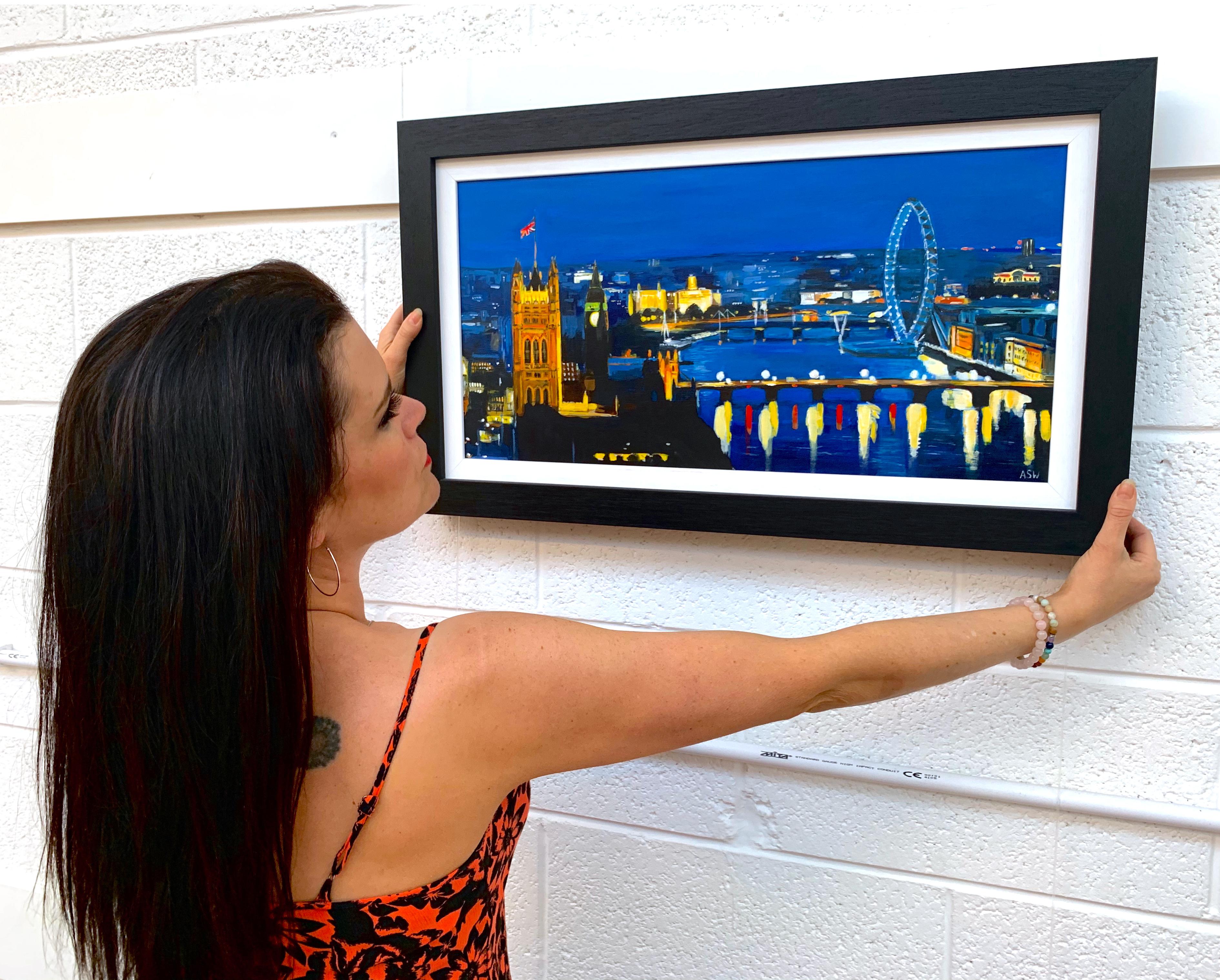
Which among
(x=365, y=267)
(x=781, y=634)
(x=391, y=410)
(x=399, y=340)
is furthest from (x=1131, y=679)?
(x=365, y=267)

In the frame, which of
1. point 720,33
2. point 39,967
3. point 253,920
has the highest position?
point 720,33

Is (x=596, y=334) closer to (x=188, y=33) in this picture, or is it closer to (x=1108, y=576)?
(x=1108, y=576)

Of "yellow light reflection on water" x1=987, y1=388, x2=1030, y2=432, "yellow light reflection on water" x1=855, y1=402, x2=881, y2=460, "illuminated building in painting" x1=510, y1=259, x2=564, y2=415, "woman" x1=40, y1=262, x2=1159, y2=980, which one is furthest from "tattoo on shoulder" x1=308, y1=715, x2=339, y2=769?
"yellow light reflection on water" x1=987, y1=388, x2=1030, y2=432

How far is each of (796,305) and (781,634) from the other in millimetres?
399

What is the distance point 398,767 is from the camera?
0.74 metres

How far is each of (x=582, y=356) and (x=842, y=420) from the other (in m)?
0.33

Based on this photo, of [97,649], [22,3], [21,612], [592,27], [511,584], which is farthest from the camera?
[21,612]

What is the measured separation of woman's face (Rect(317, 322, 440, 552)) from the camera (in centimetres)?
76

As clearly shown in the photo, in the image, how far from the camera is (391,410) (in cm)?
84

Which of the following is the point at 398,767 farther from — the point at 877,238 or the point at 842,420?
the point at 877,238

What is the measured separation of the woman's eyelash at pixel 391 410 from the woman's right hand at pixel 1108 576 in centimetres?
68

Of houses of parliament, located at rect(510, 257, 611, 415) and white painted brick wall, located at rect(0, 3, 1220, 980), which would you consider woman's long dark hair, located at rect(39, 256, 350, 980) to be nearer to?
houses of parliament, located at rect(510, 257, 611, 415)

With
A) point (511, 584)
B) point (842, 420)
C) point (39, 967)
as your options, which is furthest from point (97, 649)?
point (39, 967)

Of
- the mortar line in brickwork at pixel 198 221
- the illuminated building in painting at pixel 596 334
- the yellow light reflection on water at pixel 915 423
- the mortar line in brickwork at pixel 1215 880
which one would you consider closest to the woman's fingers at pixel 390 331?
the mortar line in brickwork at pixel 198 221
